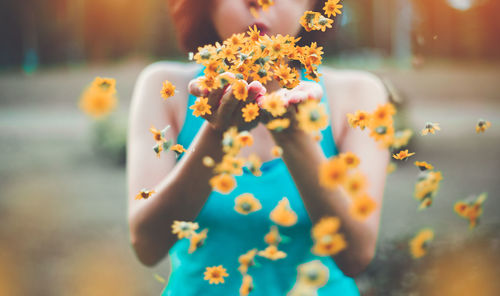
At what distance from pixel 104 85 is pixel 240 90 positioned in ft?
0.73

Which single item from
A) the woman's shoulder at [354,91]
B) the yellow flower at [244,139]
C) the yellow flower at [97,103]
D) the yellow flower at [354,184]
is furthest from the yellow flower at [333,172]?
the woman's shoulder at [354,91]

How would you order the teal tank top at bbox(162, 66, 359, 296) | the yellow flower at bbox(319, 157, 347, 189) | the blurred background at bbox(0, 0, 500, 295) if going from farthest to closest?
the blurred background at bbox(0, 0, 500, 295)
the teal tank top at bbox(162, 66, 359, 296)
the yellow flower at bbox(319, 157, 347, 189)

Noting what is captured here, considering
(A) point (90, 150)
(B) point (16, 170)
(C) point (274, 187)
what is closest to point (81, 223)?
(B) point (16, 170)

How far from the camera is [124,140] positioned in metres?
5.96

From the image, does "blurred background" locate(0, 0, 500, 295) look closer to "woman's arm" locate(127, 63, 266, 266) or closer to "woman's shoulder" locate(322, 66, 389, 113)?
"woman's shoulder" locate(322, 66, 389, 113)

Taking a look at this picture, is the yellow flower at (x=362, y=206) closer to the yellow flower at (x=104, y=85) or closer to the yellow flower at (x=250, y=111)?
the yellow flower at (x=250, y=111)

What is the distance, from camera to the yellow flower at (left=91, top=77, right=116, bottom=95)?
669 mm

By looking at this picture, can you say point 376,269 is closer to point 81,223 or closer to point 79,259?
point 79,259

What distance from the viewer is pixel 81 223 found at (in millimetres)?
4641

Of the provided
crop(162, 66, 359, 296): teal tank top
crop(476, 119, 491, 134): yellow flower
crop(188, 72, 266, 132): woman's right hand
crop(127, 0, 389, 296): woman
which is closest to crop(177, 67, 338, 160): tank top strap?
crop(127, 0, 389, 296): woman

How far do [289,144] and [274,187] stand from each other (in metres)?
0.40

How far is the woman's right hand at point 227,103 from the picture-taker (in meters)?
0.63

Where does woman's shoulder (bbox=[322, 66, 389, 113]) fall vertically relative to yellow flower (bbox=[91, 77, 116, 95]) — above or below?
below

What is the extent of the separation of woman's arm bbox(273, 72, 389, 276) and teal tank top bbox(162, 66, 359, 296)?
0.29 feet
